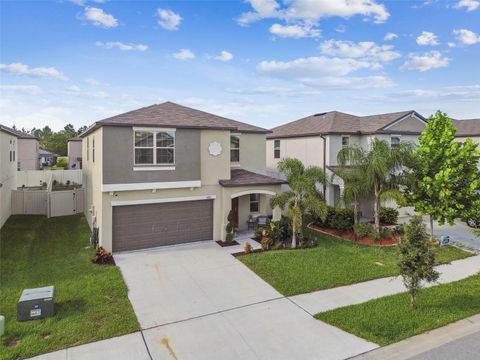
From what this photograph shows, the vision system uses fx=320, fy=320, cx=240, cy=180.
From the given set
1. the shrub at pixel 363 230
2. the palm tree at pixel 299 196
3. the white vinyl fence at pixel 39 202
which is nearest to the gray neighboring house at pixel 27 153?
the white vinyl fence at pixel 39 202

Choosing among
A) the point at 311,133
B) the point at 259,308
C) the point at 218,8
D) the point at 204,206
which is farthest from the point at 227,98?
the point at 259,308

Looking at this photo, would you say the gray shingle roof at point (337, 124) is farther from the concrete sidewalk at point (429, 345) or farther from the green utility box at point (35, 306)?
the green utility box at point (35, 306)

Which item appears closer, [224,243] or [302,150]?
[224,243]

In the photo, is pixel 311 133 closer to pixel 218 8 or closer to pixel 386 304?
pixel 218 8

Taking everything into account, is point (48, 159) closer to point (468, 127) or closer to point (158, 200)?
point (158, 200)

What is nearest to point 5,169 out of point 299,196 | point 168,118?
point 168,118
